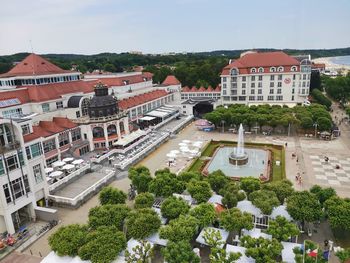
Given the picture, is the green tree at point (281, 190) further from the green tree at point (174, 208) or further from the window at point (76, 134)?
the window at point (76, 134)

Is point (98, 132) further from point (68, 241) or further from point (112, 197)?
point (68, 241)

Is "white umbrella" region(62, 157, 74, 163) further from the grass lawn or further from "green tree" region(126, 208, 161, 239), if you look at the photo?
"green tree" region(126, 208, 161, 239)

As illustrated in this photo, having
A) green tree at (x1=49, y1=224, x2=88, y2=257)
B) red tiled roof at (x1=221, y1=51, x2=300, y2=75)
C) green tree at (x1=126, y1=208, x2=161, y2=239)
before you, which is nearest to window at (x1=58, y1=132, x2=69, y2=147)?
green tree at (x1=49, y1=224, x2=88, y2=257)

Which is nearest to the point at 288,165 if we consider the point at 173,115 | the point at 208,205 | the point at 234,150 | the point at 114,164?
the point at 234,150

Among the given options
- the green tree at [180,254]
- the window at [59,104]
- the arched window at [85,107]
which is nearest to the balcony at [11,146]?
the green tree at [180,254]

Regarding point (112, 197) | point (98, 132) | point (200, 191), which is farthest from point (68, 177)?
point (200, 191)
